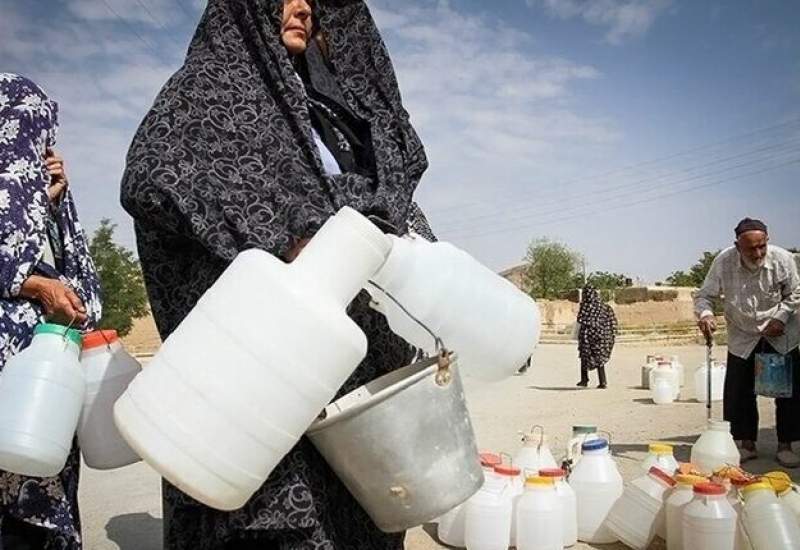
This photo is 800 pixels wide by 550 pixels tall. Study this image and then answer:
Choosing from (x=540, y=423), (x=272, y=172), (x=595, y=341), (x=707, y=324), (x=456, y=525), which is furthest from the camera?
(x=595, y=341)

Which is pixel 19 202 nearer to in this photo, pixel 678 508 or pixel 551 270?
pixel 678 508

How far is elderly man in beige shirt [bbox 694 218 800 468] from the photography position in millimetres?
4746

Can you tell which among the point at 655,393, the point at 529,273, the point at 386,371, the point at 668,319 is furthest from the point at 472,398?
the point at 529,273

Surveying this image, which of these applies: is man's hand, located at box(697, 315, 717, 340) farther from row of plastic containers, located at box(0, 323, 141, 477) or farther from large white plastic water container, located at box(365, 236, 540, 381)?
row of plastic containers, located at box(0, 323, 141, 477)

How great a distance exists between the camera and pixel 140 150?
1.32m

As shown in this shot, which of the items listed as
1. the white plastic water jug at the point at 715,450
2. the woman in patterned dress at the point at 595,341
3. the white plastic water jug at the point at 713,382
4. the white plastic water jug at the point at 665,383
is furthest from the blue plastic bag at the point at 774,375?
the woman in patterned dress at the point at 595,341

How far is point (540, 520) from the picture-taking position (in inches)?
120

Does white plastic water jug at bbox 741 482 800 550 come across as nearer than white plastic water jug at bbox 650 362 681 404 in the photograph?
Yes

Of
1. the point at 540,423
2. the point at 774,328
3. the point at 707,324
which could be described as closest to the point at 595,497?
the point at 774,328

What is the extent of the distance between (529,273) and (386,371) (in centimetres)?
5720

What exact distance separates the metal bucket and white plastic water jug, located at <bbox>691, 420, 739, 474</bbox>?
119 inches

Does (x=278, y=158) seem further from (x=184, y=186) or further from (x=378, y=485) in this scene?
(x=378, y=485)

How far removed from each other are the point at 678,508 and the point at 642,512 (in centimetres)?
18

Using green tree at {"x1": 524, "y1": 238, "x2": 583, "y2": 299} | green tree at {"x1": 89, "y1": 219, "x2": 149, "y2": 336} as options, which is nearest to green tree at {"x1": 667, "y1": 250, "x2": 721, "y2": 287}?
green tree at {"x1": 524, "y1": 238, "x2": 583, "y2": 299}
